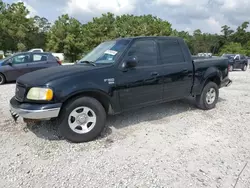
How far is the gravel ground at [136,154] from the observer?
2.68 metres

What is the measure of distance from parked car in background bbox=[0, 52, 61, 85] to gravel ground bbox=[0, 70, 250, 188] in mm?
5659

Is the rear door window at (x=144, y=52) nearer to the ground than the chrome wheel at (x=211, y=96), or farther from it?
farther from it

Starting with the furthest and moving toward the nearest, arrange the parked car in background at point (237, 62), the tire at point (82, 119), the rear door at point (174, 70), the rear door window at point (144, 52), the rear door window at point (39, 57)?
the parked car in background at point (237, 62) < the rear door window at point (39, 57) < the rear door at point (174, 70) < the rear door window at point (144, 52) < the tire at point (82, 119)

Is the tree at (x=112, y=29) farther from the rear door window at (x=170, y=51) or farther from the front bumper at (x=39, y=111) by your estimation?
the front bumper at (x=39, y=111)

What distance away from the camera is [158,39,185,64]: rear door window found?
456 centimetres

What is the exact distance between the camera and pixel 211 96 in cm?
559

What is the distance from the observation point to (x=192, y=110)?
18.0ft

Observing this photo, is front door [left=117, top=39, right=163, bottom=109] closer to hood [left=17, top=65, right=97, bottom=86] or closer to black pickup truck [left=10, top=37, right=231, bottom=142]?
black pickup truck [left=10, top=37, right=231, bottom=142]

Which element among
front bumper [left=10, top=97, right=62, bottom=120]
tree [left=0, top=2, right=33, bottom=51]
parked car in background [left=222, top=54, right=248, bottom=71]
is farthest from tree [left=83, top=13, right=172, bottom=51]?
front bumper [left=10, top=97, right=62, bottom=120]

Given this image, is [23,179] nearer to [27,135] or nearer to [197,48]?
[27,135]

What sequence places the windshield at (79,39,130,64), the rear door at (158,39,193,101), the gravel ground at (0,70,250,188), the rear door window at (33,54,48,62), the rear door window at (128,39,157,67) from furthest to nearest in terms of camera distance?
the rear door window at (33,54,48,62), the rear door at (158,39,193,101), the rear door window at (128,39,157,67), the windshield at (79,39,130,64), the gravel ground at (0,70,250,188)

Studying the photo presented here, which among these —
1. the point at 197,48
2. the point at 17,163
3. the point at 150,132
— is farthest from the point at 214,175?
the point at 197,48

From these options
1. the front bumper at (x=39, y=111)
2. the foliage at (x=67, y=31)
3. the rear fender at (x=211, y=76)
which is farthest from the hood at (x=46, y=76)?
the foliage at (x=67, y=31)

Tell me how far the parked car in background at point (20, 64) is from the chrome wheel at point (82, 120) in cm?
761
